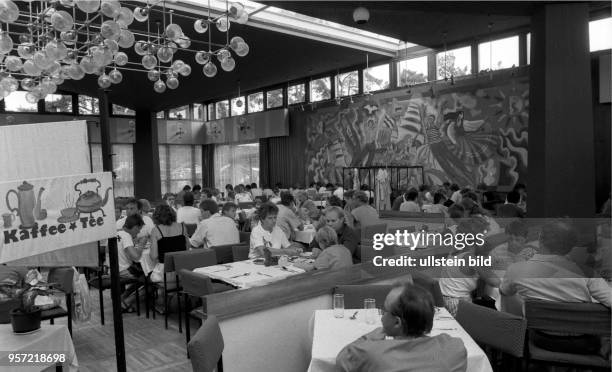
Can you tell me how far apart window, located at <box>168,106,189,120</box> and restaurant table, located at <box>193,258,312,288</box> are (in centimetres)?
1509

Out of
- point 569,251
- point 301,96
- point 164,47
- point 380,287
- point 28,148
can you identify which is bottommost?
point 380,287

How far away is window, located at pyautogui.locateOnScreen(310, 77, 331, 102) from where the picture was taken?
574 inches

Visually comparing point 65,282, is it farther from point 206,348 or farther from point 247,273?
point 206,348

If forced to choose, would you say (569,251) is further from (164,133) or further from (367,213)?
(164,133)

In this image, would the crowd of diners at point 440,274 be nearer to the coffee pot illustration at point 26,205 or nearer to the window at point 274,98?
the coffee pot illustration at point 26,205

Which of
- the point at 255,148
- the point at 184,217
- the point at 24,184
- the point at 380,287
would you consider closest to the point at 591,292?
the point at 380,287

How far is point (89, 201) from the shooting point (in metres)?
2.46

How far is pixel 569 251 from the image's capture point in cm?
328

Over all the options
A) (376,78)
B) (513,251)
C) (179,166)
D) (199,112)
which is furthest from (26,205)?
(199,112)

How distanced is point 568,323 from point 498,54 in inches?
349

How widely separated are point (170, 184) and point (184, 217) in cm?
1183

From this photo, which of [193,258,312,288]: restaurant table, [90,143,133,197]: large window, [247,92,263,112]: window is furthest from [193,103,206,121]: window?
[193,258,312,288]: restaurant table

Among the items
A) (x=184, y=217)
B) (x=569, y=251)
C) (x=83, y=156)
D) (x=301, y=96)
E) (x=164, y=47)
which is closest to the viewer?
(x=83, y=156)

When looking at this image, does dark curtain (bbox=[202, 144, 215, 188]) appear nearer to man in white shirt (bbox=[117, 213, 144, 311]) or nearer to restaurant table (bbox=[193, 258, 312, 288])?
man in white shirt (bbox=[117, 213, 144, 311])
